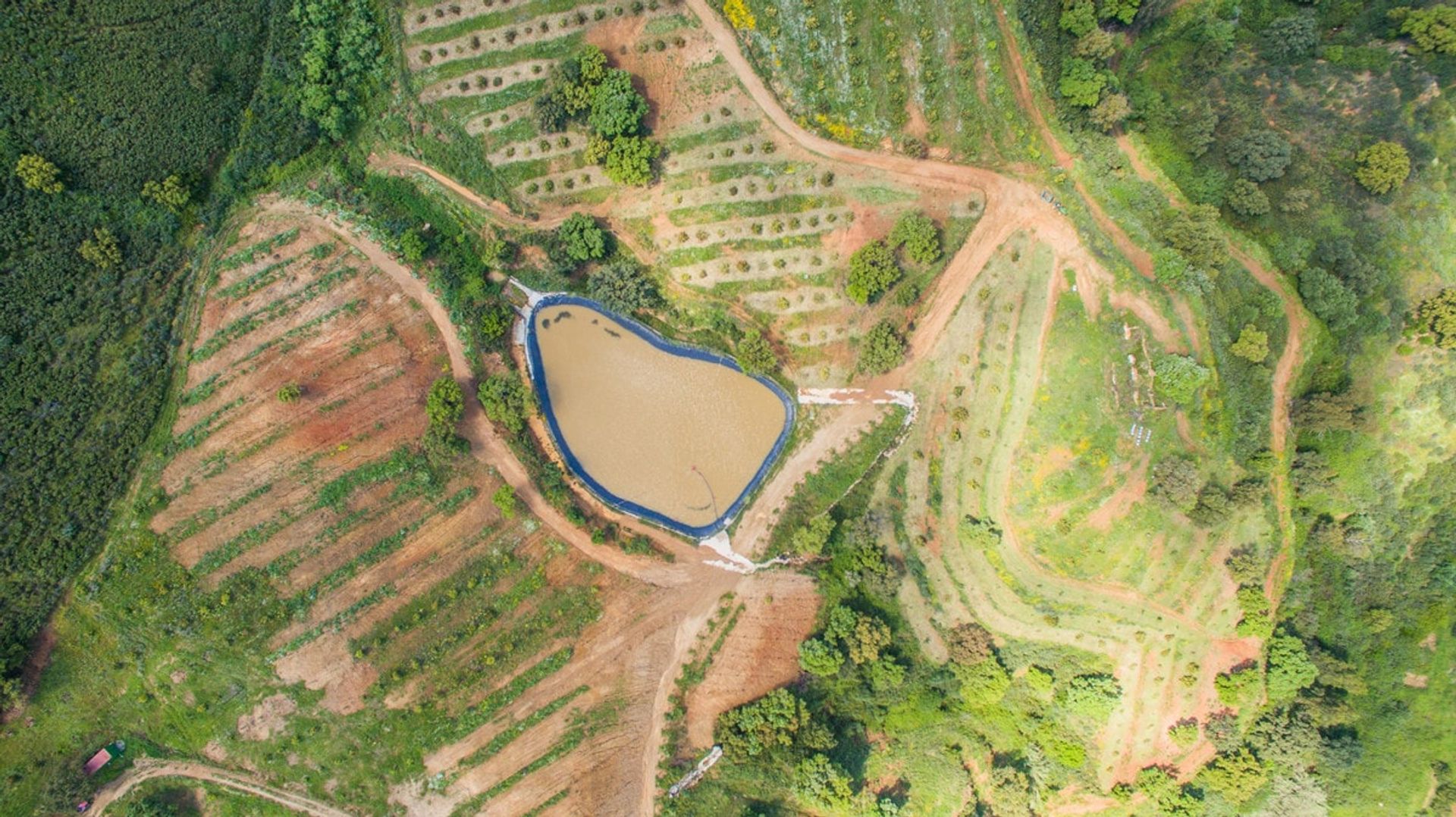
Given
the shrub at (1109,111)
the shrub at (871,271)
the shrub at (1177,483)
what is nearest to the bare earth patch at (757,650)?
the shrub at (871,271)

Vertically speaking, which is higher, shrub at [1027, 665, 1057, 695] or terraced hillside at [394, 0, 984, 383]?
terraced hillside at [394, 0, 984, 383]

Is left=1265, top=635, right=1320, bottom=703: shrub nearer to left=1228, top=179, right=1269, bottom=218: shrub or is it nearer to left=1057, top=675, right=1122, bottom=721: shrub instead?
left=1057, top=675, right=1122, bottom=721: shrub

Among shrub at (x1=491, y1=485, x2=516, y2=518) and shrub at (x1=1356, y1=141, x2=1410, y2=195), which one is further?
shrub at (x1=491, y1=485, x2=516, y2=518)

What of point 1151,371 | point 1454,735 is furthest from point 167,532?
point 1454,735

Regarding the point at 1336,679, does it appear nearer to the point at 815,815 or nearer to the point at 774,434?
the point at 815,815

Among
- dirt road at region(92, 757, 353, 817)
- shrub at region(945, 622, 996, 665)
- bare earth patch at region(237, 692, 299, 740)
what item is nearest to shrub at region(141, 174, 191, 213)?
bare earth patch at region(237, 692, 299, 740)

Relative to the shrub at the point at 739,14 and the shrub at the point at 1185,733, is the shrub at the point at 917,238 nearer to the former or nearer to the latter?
the shrub at the point at 739,14

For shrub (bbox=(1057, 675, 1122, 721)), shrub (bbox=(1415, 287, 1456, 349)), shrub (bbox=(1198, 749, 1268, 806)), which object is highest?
shrub (bbox=(1415, 287, 1456, 349))
